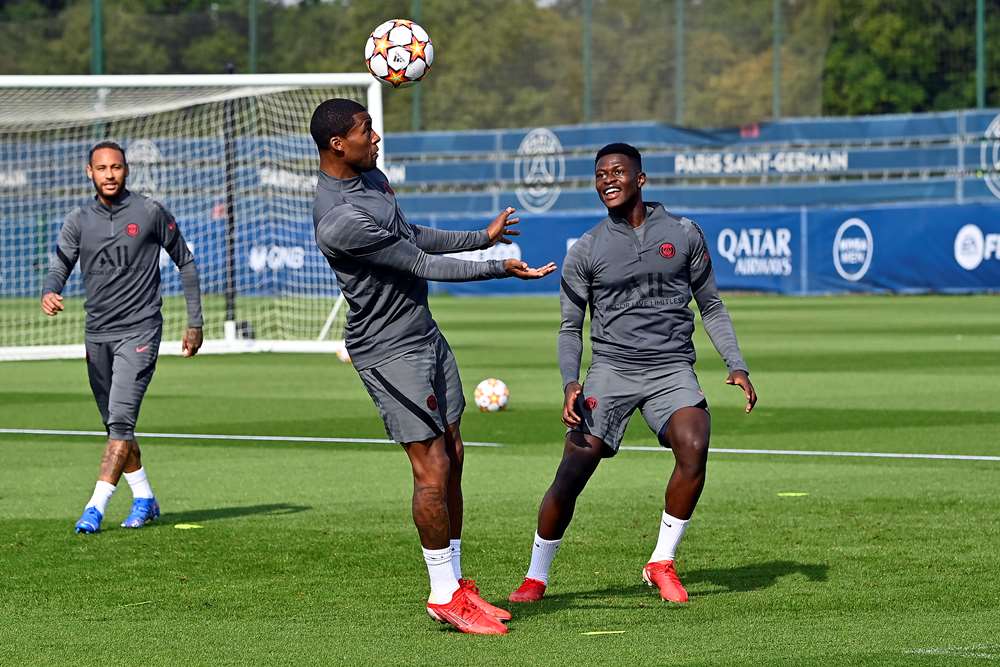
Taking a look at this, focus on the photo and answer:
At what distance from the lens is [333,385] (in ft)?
65.8

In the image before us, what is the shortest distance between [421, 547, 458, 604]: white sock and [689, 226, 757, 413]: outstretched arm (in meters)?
1.59

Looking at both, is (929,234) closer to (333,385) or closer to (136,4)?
(333,385)

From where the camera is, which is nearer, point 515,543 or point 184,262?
point 515,543

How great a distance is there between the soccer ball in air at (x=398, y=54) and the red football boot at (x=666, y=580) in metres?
3.49

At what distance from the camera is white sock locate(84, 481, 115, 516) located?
32.6ft

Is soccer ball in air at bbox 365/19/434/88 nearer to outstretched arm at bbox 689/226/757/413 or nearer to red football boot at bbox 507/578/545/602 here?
outstretched arm at bbox 689/226/757/413

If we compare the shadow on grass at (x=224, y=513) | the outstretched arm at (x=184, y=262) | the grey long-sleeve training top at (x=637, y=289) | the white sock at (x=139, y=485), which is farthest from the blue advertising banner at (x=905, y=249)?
the grey long-sleeve training top at (x=637, y=289)

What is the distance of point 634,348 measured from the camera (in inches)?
318

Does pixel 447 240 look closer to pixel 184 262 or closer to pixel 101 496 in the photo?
pixel 101 496

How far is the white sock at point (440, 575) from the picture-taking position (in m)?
7.25

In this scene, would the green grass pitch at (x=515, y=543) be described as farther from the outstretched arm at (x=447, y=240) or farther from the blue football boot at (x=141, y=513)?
the outstretched arm at (x=447, y=240)

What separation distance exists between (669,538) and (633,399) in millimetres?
643

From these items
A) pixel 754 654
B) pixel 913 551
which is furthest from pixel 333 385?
pixel 754 654

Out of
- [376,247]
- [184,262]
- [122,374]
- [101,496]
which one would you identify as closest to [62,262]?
[184,262]
